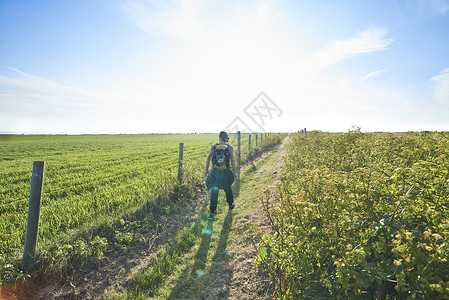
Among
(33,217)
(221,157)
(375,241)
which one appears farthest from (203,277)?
(33,217)

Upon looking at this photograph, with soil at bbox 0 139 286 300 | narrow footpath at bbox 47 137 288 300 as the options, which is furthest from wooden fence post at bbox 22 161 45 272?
narrow footpath at bbox 47 137 288 300

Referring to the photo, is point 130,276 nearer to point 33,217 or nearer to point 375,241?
point 33,217

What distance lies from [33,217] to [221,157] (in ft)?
13.9

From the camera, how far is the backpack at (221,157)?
19.7 feet

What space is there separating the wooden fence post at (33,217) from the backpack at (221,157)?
391cm

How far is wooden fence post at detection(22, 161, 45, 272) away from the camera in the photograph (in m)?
3.45

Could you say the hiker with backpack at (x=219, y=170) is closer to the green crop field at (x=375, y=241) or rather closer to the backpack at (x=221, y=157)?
the backpack at (x=221, y=157)

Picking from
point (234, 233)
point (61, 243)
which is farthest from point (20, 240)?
point (234, 233)

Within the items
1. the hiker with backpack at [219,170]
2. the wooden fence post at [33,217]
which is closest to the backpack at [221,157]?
the hiker with backpack at [219,170]

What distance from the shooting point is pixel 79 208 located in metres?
5.77

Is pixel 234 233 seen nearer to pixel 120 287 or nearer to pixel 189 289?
pixel 189 289

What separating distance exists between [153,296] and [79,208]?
12.8 ft

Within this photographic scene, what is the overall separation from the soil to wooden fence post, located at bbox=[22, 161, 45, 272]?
36 cm

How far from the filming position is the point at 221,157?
6012mm
